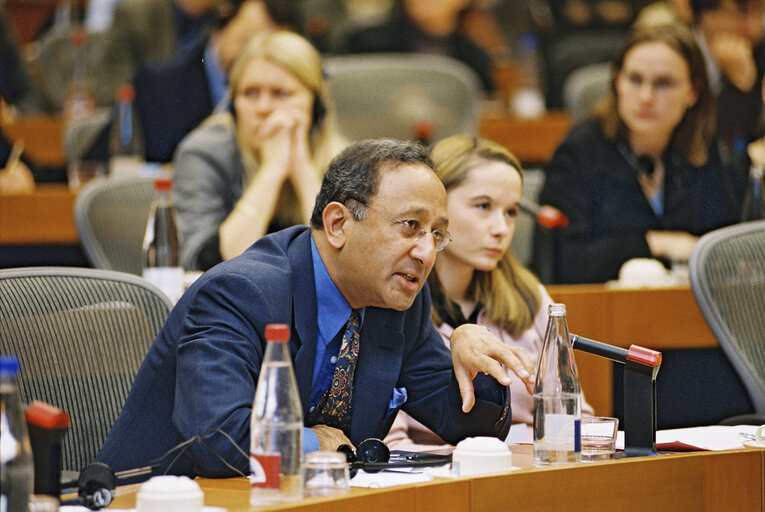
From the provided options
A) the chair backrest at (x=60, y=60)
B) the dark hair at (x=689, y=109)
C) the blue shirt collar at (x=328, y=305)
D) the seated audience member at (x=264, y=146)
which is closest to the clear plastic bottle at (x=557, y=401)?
Answer: the blue shirt collar at (x=328, y=305)

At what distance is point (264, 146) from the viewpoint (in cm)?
343

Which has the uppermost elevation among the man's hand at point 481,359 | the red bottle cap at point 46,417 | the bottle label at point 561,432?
the man's hand at point 481,359

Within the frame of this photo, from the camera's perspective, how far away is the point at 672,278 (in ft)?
10.3

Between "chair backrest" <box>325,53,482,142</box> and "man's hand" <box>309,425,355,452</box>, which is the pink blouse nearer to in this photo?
"man's hand" <box>309,425,355,452</box>

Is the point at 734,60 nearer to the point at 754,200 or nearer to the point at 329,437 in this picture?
the point at 754,200

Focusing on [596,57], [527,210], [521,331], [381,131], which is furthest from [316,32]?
[521,331]

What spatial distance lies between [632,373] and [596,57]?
385 cm

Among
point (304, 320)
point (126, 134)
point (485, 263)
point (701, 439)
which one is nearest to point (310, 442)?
point (304, 320)

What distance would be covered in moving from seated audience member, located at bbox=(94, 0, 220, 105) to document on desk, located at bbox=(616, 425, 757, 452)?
12.5 feet

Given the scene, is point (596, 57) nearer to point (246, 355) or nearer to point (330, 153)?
point (330, 153)

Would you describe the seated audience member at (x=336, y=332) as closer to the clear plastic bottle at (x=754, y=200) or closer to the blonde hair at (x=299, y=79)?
the blonde hair at (x=299, y=79)

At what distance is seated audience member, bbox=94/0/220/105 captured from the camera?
17.8 ft

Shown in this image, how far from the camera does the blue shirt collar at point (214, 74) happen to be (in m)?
4.50

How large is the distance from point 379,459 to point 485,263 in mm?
A: 878
